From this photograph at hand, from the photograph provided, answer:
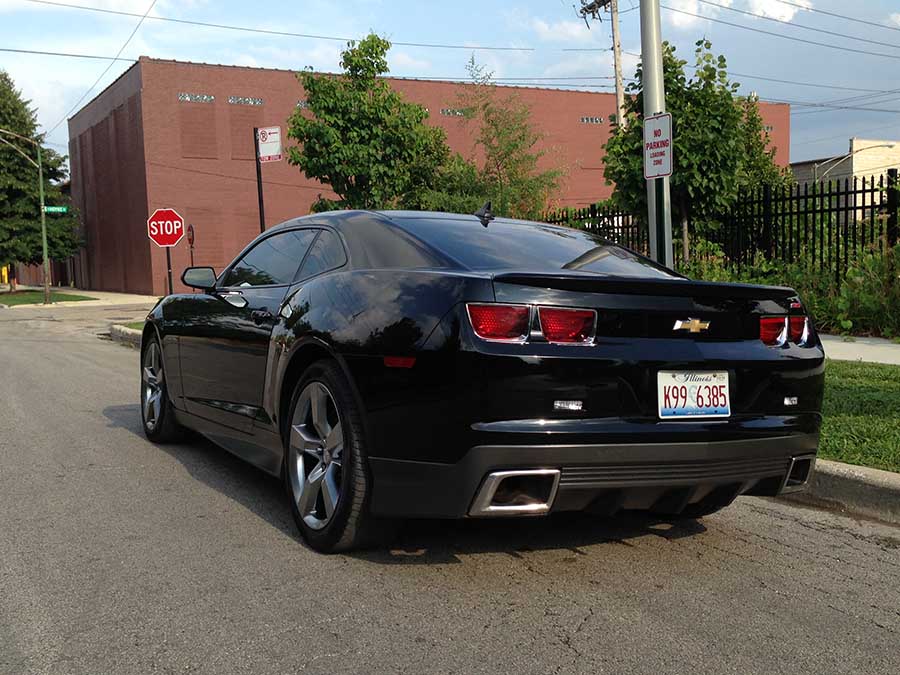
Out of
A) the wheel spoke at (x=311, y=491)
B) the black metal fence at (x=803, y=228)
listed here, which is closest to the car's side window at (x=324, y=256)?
the wheel spoke at (x=311, y=491)

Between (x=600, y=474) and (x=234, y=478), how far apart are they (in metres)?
2.83

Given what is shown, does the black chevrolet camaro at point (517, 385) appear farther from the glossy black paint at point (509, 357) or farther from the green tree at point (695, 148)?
the green tree at point (695, 148)

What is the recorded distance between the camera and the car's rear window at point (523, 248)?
160 inches

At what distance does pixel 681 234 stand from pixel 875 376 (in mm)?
6551

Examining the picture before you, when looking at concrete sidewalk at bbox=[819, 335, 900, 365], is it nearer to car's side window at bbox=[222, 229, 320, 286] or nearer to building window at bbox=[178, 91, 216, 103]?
car's side window at bbox=[222, 229, 320, 286]

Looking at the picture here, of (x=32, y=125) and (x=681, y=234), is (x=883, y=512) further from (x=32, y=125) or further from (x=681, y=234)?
(x=32, y=125)

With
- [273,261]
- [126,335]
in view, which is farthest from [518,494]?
[126,335]

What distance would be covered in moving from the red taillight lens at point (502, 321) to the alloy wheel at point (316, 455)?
2.76 ft

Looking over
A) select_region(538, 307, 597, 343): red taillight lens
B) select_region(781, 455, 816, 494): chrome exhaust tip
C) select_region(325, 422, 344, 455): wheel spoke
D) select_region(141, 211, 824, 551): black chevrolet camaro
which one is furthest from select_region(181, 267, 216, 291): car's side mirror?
select_region(781, 455, 816, 494): chrome exhaust tip

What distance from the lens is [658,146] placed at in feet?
28.8

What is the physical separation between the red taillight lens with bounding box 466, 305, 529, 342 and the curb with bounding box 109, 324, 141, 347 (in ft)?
47.5

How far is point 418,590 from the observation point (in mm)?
3596

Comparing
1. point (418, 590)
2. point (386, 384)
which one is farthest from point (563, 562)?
point (386, 384)

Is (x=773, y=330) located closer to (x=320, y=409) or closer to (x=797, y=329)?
(x=797, y=329)
